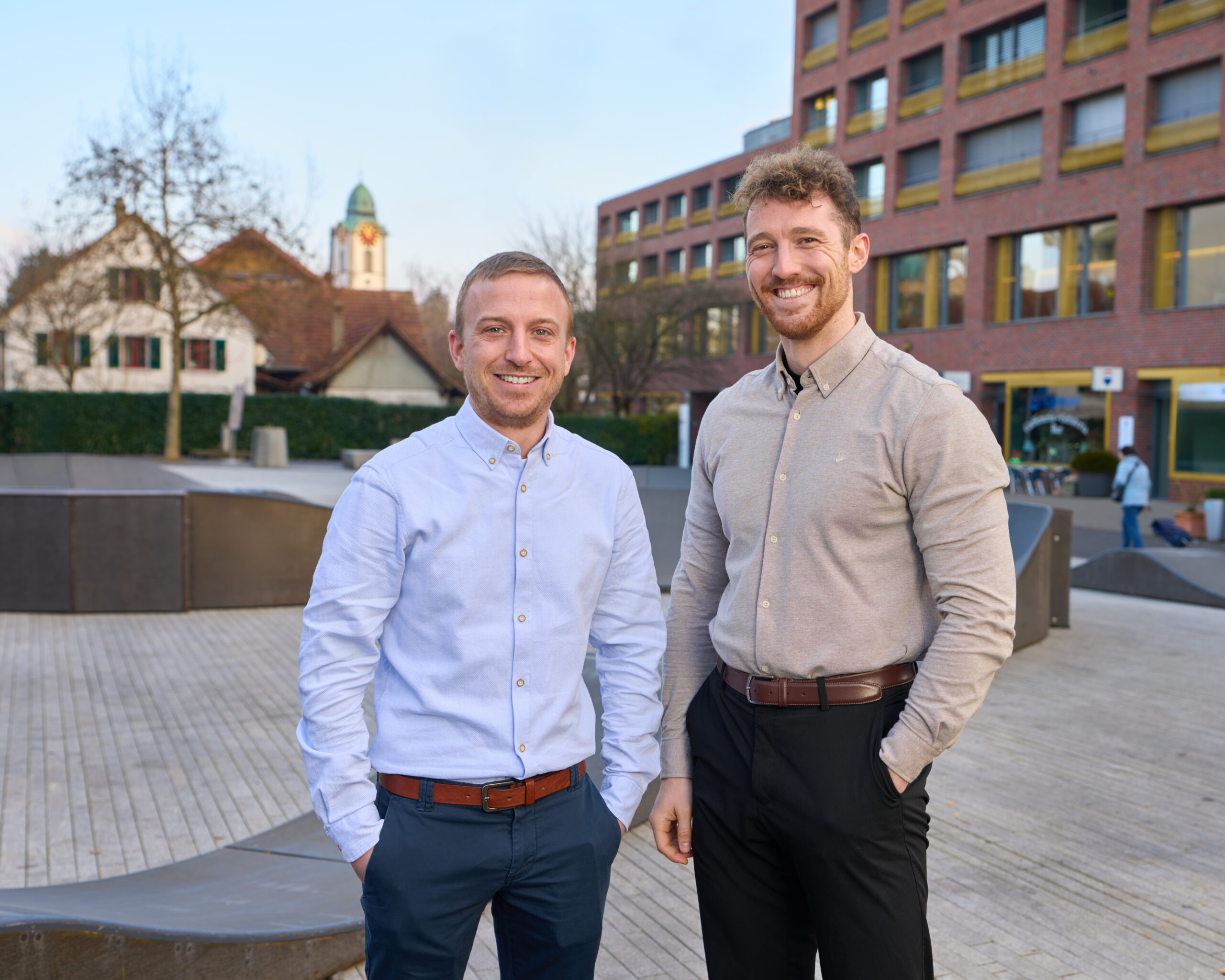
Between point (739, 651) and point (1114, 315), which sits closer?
point (739, 651)

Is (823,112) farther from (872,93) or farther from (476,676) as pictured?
(476,676)

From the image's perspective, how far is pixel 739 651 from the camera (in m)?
2.31

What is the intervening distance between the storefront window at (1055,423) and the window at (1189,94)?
7.46 metres

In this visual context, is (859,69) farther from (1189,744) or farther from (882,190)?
(1189,744)

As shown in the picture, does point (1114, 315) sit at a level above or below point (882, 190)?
below

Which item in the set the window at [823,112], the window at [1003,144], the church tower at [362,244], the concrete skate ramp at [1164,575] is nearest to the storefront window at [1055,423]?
the window at [1003,144]

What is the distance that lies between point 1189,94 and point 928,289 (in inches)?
393

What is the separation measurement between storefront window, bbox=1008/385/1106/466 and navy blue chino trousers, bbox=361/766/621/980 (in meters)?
31.3

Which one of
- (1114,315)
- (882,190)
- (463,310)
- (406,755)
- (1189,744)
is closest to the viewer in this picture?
(406,755)

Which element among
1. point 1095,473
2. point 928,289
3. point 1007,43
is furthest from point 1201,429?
point 1007,43

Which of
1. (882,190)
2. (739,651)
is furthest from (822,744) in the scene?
(882,190)

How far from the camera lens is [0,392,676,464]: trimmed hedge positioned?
128 feet

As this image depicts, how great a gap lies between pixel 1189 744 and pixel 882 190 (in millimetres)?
35714

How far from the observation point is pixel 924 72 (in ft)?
125
